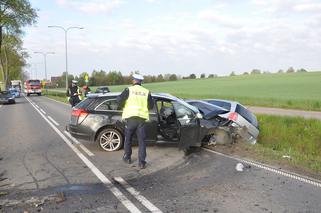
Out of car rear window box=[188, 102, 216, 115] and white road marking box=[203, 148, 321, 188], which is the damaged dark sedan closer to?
car rear window box=[188, 102, 216, 115]

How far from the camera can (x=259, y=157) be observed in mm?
9375

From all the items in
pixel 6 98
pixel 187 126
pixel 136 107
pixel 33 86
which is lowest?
pixel 6 98

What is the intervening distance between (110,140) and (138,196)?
4364 millimetres

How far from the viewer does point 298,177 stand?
746cm

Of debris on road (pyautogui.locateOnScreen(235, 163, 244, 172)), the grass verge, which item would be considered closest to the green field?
the grass verge

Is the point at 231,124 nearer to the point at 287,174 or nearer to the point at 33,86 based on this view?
the point at 287,174

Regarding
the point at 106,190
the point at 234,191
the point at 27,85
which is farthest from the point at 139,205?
Result: the point at 27,85

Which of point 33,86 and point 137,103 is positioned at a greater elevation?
point 137,103

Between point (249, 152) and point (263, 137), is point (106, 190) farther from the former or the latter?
point (263, 137)

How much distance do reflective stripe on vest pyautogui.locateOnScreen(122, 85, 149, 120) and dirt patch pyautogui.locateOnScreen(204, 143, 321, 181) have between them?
8.10 ft

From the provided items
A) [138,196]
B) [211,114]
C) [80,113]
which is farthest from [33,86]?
[138,196]

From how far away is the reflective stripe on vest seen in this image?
28.1 feet

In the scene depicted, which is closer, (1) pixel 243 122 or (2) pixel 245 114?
(1) pixel 243 122

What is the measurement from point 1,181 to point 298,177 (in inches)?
192
